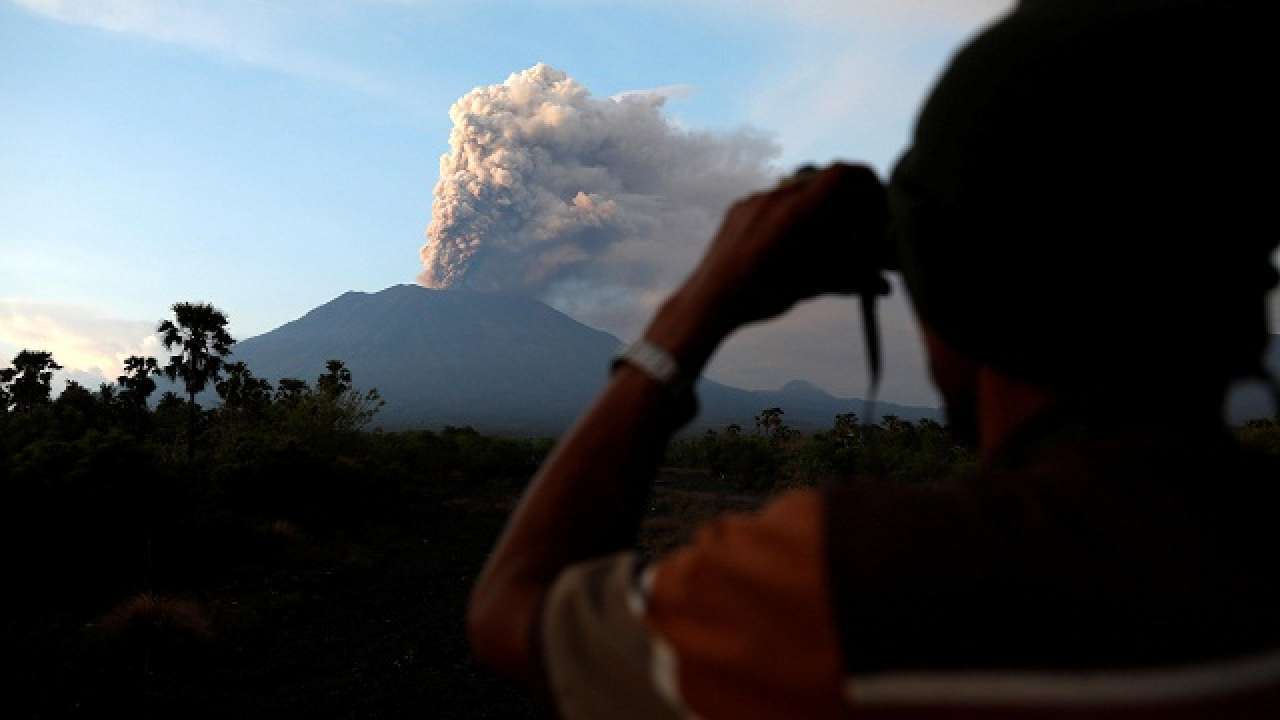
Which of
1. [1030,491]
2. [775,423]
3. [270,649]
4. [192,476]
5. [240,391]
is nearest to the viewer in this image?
[1030,491]

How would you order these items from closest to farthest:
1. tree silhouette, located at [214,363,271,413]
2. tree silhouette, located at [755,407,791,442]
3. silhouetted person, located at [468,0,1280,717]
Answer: silhouetted person, located at [468,0,1280,717], tree silhouette, located at [214,363,271,413], tree silhouette, located at [755,407,791,442]

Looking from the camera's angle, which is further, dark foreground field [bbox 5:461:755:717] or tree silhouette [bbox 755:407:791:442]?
tree silhouette [bbox 755:407:791:442]

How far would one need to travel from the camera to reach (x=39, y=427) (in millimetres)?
13719

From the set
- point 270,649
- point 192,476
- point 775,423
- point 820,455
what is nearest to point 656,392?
point 270,649

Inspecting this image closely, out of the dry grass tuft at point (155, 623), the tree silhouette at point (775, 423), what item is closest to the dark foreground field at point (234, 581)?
the dry grass tuft at point (155, 623)

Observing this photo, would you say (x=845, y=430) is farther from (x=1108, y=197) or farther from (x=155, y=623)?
(x=1108, y=197)

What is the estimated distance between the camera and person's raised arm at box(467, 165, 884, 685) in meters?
0.81

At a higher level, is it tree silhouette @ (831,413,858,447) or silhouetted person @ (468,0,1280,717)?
tree silhouette @ (831,413,858,447)

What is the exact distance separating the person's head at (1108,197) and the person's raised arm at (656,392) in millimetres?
139

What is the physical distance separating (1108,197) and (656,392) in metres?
0.45

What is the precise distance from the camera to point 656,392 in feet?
2.89

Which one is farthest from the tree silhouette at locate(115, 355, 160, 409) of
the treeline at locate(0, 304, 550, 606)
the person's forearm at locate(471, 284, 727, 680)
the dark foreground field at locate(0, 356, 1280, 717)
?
the person's forearm at locate(471, 284, 727, 680)

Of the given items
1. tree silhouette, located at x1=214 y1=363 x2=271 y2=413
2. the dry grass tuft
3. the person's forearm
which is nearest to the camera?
the person's forearm

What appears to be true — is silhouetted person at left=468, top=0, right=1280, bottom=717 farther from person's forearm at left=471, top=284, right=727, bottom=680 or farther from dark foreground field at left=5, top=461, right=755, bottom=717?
dark foreground field at left=5, top=461, right=755, bottom=717
